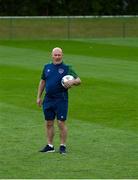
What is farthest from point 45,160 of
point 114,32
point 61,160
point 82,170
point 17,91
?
point 114,32

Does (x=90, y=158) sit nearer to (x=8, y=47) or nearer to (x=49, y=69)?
(x=49, y=69)

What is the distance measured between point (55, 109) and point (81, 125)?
347 centimetres

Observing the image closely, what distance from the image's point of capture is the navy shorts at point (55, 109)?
479 inches

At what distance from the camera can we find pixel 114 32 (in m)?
57.8
